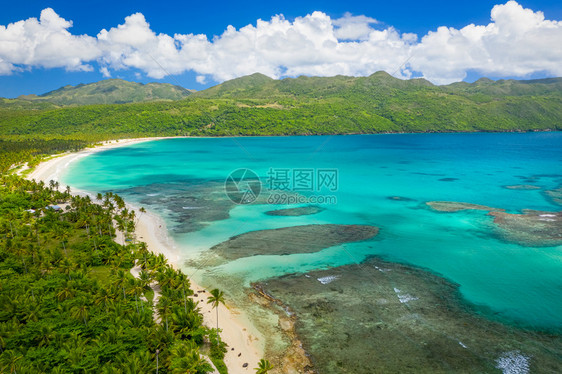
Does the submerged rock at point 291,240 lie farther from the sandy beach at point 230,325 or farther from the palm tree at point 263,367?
the palm tree at point 263,367

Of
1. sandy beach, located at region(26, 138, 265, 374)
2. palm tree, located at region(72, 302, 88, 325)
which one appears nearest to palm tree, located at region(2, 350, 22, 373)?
palm tree, located at region(72, 302, 88, 325)

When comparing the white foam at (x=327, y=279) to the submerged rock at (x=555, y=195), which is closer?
the white foam at (x=327, y=279)

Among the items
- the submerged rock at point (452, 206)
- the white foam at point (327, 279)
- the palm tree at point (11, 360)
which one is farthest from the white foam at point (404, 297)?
the submerged rock at point (452, 206)

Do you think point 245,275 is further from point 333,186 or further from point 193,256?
point 333,186

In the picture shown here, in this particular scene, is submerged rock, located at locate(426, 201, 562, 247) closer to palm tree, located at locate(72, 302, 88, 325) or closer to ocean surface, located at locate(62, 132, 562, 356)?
ocean surface, located at locate(62, 132, 562, 356)

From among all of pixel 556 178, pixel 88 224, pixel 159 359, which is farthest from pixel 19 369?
pixel 556 178

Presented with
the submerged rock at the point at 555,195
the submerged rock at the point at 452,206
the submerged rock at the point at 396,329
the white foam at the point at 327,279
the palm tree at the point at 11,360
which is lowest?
the submerged rock at the point at 396,329
